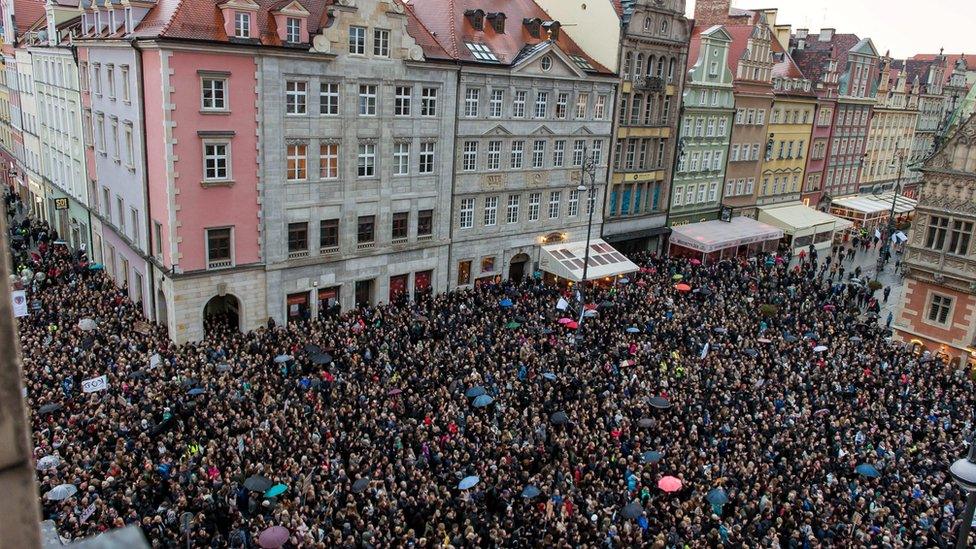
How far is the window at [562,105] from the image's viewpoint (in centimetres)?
4259

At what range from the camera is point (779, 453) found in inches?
914

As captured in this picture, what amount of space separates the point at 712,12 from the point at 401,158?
117ft

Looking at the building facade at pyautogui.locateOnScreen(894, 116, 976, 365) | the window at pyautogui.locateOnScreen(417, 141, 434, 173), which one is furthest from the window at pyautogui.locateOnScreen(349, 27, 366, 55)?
the building facade at pyautogui.locateOnScreen(894, 116, 976, 365)

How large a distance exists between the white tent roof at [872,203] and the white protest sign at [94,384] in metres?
63.4

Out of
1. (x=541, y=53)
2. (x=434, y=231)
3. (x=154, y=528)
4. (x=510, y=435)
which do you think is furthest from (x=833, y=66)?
(x=154, y=528)

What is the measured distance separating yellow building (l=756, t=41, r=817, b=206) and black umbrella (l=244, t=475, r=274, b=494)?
5080cm

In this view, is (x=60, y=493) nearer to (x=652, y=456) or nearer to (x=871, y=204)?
(x=652, y=456)

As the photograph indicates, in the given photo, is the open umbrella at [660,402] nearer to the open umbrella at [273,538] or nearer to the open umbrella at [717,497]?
the open umbrella at [717,497]

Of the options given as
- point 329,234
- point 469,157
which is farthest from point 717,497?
point 469,157

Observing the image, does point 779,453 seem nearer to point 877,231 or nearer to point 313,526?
point 313,526

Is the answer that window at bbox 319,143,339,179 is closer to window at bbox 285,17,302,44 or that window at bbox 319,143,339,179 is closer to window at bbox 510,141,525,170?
window at bbox 285,17,302,44

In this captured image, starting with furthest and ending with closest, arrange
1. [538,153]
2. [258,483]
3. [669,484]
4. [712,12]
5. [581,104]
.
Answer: [712,12] < [581,104] < [538,153] < [669,484] < [258,483]

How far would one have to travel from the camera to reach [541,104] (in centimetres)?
4175

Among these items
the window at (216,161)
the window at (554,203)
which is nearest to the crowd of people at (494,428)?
the window at (216,161)
